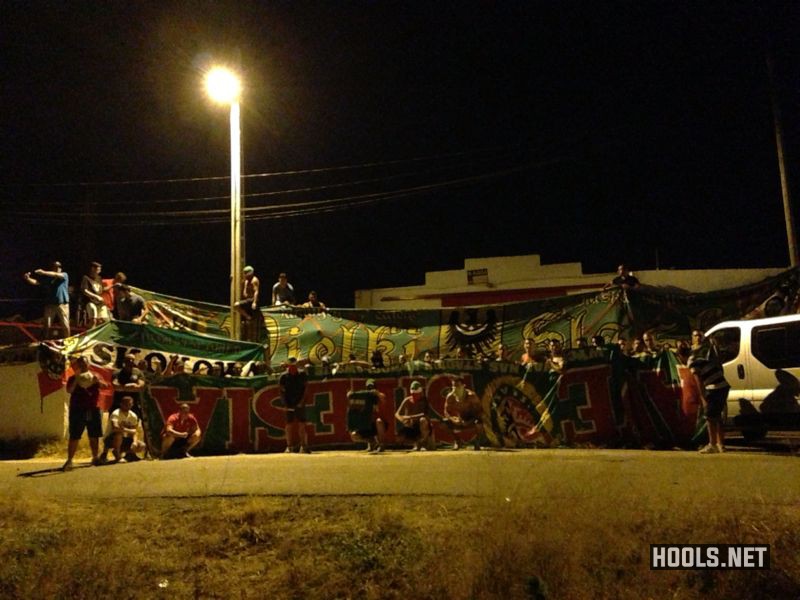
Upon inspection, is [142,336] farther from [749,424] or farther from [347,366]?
[749,424]

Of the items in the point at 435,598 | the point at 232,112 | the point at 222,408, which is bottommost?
the point at 435,598

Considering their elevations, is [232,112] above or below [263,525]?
above

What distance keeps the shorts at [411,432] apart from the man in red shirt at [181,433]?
3.60 meters

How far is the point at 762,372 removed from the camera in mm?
11297

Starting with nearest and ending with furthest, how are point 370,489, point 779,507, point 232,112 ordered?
point 779,507 < point 370,489 < point 232,112

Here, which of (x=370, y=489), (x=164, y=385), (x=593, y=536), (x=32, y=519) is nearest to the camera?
(x=593, y=536)

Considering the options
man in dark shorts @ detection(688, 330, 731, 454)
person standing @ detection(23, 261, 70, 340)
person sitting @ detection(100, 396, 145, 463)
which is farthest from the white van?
person standing @ detection(23, 261, 70, 340)

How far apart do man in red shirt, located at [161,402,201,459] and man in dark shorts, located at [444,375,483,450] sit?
442cm

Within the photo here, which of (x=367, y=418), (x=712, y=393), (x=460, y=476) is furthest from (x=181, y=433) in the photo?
(x=712, y=393)

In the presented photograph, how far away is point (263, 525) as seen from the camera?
6.61m

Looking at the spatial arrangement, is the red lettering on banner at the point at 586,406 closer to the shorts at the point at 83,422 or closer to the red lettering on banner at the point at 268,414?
the red lettering on banner at the point at 268,414

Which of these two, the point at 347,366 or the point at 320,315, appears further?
the point at 320,315

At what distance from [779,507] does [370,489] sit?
398cm

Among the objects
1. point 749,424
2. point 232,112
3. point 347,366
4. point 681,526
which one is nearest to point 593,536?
point 681,526
